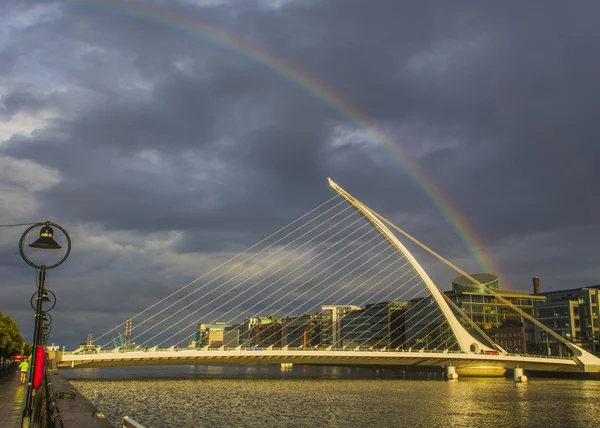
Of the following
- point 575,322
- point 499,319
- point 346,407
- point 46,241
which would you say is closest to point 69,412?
point 46,241

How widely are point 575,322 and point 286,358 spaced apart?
51.3 meters

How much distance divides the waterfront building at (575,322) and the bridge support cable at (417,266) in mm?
22306

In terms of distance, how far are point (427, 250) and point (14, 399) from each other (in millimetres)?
52991

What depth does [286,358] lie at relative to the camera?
5662 cm

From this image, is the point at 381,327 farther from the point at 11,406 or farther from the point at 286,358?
the point at 11,406

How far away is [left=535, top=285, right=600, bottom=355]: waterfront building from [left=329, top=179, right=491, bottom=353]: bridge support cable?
22.3 m

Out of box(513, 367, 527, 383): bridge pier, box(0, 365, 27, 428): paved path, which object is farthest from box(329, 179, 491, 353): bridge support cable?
box(0, 365, 27, 428): paved path

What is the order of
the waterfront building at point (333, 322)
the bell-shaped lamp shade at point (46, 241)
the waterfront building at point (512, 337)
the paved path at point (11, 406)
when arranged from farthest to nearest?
the waterfront building at point (333, 322) < the waterfront building at point (512, 337) < the paved path at point (11, 406) < the bell-shaped lamp shade at point (46, 241)

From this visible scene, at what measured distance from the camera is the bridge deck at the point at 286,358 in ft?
173

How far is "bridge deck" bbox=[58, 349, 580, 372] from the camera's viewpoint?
173ft

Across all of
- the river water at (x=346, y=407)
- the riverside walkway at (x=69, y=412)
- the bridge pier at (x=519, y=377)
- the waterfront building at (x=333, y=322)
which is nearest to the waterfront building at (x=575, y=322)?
the bridge pier at (x=519, y=377)

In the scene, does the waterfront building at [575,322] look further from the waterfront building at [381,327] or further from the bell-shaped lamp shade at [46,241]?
the bell-shaped lamp shade at [46,241]

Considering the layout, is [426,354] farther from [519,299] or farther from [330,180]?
[519,299]

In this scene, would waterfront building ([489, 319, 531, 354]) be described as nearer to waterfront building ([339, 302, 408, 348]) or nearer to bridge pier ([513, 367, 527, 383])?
waterfront building ([339, 302, 408, 348])
